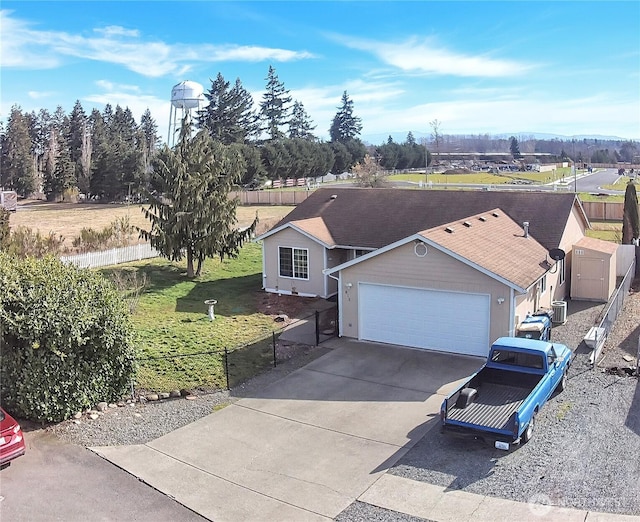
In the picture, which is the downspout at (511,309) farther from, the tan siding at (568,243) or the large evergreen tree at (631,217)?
the large evergreen tree at (631,217)

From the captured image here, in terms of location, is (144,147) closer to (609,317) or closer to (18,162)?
(18,162)

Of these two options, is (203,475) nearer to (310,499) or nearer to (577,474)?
(310,499)

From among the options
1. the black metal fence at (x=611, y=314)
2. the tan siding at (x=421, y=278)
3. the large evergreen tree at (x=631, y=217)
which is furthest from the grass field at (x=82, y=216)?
the black metal fence at (x=611, y=314)

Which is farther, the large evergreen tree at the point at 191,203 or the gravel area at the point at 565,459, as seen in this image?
the large evergreen tree at the point at 191,203

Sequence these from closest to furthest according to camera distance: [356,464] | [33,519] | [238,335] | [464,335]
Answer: [33,519] → [356,464] → [464,335] → [238,335]

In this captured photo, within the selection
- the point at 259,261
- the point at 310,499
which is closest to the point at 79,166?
the point at 259,261

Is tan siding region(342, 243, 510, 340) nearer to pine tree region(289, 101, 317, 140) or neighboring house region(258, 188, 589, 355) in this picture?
neighboring house region(258, 188, 589, 355)

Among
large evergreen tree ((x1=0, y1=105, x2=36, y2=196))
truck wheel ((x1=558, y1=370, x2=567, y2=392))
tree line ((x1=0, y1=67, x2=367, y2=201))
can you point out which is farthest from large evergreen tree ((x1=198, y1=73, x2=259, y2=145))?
truck wheel ((x1=558, y1=370, x2=567, y2=392))

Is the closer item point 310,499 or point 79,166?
point 310,499
